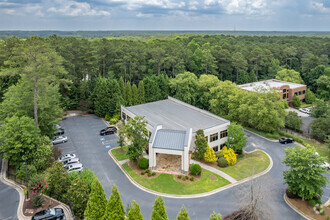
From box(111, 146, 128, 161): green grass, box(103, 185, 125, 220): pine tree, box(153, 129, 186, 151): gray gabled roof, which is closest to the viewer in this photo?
box(103, 185, 125, 220): pine tree

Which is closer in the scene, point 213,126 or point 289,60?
point 213,126

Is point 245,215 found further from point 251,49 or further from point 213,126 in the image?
point 251,49

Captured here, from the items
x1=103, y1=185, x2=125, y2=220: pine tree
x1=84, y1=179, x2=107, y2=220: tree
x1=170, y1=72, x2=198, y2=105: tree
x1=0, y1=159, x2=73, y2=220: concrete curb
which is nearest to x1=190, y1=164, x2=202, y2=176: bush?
x1=103, y1=185, x2=125, y2=220: pine tree

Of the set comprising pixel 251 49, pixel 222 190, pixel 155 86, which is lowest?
pixel 222 190

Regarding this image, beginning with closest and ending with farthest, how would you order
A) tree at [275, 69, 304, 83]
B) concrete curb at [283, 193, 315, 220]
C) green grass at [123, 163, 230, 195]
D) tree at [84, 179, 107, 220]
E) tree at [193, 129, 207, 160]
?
tree at [84, 179, 107, 220], concrete curb at [283, 193, 315, 220], green grass at [123, 163, 230, 195], tree at [193, 129, 207, 160], tree at [275, 69, 304, 83]

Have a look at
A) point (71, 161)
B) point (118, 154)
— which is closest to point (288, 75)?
point (118, 154)

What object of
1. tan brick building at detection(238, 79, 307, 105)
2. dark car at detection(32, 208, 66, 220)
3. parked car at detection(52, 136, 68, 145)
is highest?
tan brick building at detection(238, 79, 307, 105)

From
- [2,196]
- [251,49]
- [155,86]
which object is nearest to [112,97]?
[155,86]

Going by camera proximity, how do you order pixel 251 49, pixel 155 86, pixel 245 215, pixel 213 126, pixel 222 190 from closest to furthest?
pixel 245 215 < pixel 222 190 < pixel 213 126 < pixel 155 86 < pixel 251 49

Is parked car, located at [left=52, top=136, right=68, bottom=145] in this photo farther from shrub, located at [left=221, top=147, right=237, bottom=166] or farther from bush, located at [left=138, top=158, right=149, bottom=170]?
shrub, located at [left=221, top=147, right=237, bottom=166]
